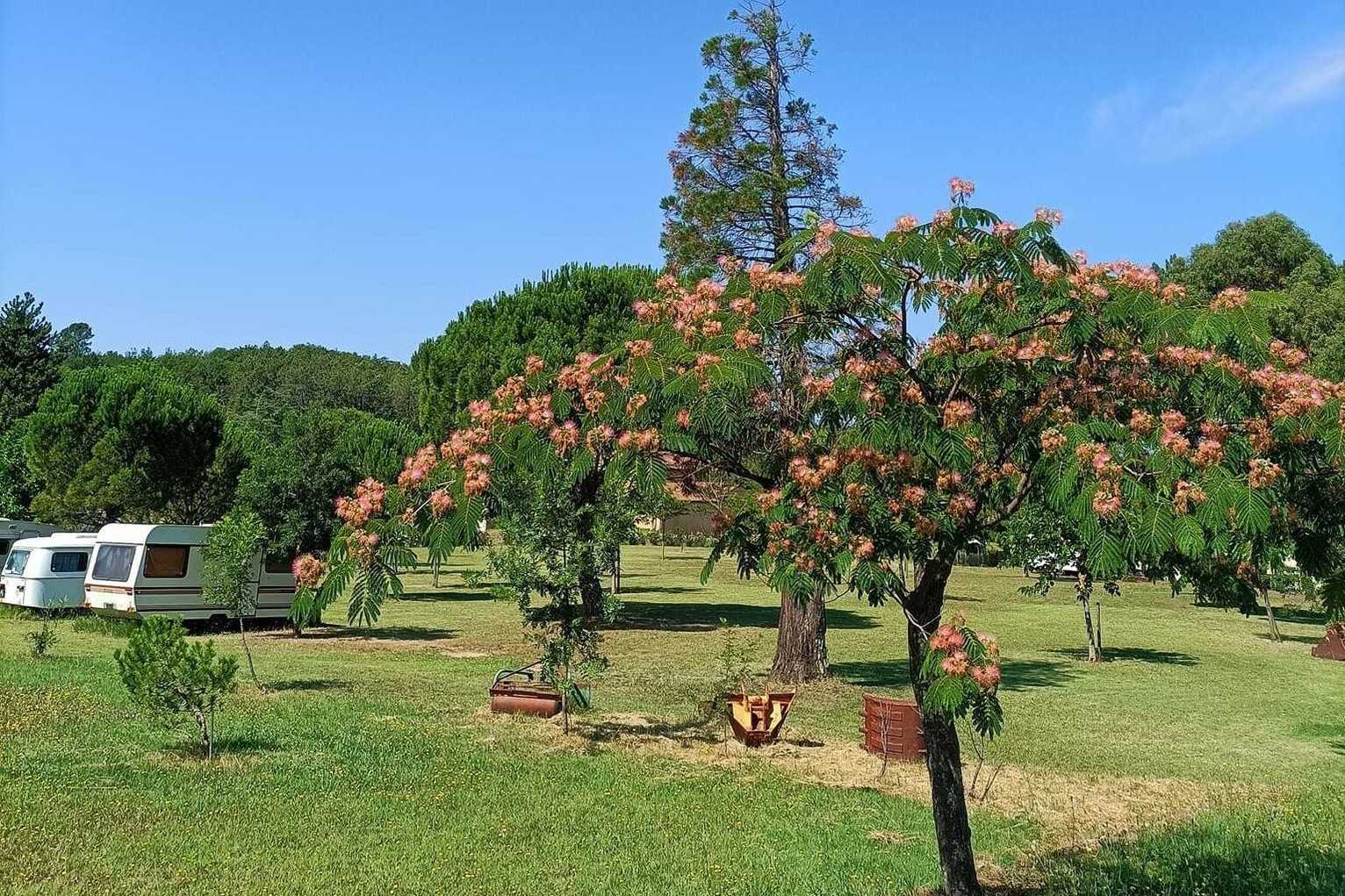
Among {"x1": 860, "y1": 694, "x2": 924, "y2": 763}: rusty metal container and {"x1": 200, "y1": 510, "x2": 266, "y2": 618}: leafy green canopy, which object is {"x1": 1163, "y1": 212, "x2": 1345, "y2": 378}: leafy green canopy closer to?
{"x1": 860, "y1": 694, "x2": 924, "y2": 763}: rusty metal container

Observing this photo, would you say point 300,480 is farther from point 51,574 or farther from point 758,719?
point 758,719

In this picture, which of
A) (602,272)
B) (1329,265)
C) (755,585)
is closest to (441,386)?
(602,272)

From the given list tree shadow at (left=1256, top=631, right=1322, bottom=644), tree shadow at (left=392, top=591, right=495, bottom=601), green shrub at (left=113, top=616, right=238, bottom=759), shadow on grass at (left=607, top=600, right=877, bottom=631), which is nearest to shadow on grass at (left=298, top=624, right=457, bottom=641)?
shadow on grass at (left=607, top=600, right=877, bottom=631)

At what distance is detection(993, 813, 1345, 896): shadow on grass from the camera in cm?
681

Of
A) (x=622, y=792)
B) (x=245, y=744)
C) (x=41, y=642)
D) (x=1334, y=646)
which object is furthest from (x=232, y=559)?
(x=1334, y=646)

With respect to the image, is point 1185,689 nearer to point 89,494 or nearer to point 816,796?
point 816,796

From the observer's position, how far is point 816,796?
9.88 metres

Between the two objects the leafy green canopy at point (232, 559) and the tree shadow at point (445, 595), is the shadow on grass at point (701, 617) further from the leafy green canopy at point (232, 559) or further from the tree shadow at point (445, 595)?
the leafy green canopy at point (232, 559)

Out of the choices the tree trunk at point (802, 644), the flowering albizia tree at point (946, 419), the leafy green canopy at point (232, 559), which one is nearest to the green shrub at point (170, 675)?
the flowering albizia tree at point (946, 419)

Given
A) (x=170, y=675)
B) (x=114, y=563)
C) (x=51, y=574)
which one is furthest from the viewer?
(x=51, y=574)

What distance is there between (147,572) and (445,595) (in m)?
16.7

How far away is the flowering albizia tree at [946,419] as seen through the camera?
502 cm

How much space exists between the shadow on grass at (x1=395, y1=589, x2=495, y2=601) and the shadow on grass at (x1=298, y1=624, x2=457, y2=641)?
977cm

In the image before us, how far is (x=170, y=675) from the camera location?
10.5m
